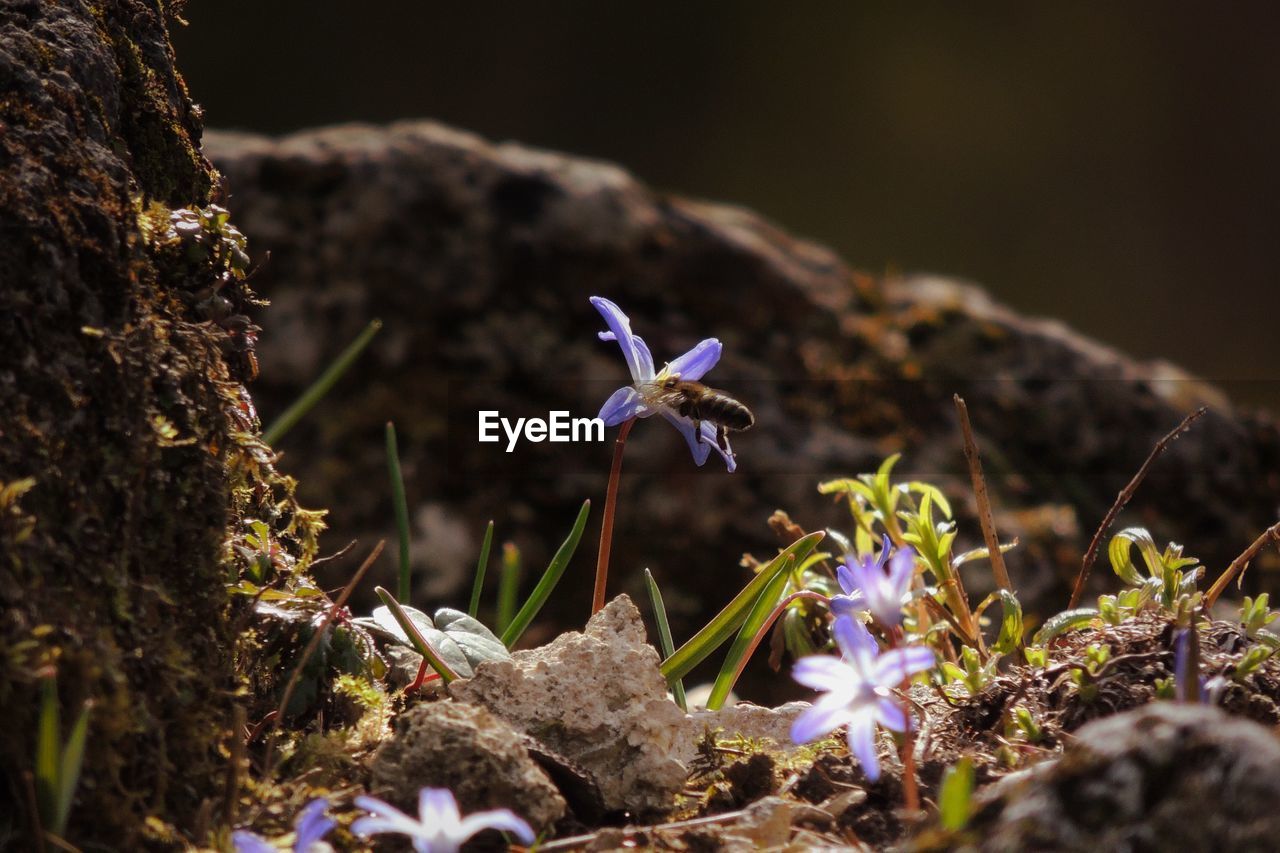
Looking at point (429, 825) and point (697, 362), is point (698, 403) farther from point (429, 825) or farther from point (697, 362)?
point (429, 825)

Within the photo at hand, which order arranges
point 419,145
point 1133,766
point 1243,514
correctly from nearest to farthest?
1. point 1133,766
2. point 1243,514
3. point 419,145

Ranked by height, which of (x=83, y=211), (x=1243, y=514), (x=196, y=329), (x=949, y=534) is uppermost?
(x=83, y=211)

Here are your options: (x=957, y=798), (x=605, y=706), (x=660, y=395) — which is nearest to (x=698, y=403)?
(x=660, y=395)

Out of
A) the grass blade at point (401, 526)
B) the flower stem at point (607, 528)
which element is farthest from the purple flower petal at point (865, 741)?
the grass blade at point (401, 526)

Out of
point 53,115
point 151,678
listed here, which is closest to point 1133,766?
point 151,678

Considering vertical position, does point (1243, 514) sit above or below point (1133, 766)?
below

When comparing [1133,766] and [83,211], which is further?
[83,211]

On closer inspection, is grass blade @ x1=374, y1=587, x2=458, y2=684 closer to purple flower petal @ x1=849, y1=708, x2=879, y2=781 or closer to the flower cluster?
the flower cluster

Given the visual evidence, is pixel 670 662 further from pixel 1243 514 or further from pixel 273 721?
pixel 1243 514

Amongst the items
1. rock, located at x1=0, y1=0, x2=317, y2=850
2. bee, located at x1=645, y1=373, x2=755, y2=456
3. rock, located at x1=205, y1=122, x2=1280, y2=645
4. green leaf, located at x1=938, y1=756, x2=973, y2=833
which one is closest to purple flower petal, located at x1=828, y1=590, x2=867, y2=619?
bee, located at x1=645, y1=373, x2=755, y2=456
